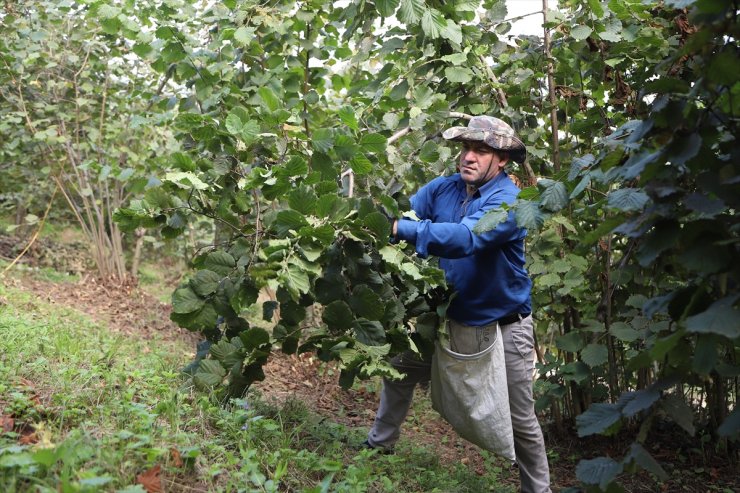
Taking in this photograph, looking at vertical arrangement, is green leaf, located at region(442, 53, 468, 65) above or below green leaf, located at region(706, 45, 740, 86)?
below

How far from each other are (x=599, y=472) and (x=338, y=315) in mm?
1279

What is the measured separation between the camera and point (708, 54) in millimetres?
1641

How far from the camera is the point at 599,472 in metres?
1.86

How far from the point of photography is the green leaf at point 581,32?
11.7 feet

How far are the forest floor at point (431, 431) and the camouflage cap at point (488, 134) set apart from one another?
1.68 m

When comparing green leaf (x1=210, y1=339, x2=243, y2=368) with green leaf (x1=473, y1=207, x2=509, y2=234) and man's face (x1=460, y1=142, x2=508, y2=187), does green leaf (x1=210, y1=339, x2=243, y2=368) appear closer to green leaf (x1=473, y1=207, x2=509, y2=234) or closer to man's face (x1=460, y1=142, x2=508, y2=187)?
green leaf (x1=473, y1=207, x2=509, y2=234)

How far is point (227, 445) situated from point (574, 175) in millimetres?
1676

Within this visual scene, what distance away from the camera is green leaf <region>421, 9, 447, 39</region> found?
10.2ft

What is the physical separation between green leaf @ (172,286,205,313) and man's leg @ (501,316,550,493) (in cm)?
145

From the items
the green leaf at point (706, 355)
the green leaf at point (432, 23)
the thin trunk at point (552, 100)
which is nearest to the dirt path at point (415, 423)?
the thin trunk at point (552, 100)

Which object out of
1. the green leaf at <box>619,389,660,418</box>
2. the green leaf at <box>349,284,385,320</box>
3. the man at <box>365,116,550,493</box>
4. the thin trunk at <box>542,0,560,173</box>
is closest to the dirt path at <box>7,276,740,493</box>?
the man at <box>365,116,550,493</box>

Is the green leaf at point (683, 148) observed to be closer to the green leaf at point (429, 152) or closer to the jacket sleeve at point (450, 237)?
the jacket sleeve at point (450, 237)

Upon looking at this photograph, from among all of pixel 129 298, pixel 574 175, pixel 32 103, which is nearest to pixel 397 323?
pixel 574 175

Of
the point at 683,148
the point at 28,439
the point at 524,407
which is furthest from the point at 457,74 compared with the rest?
the point at 28,439
